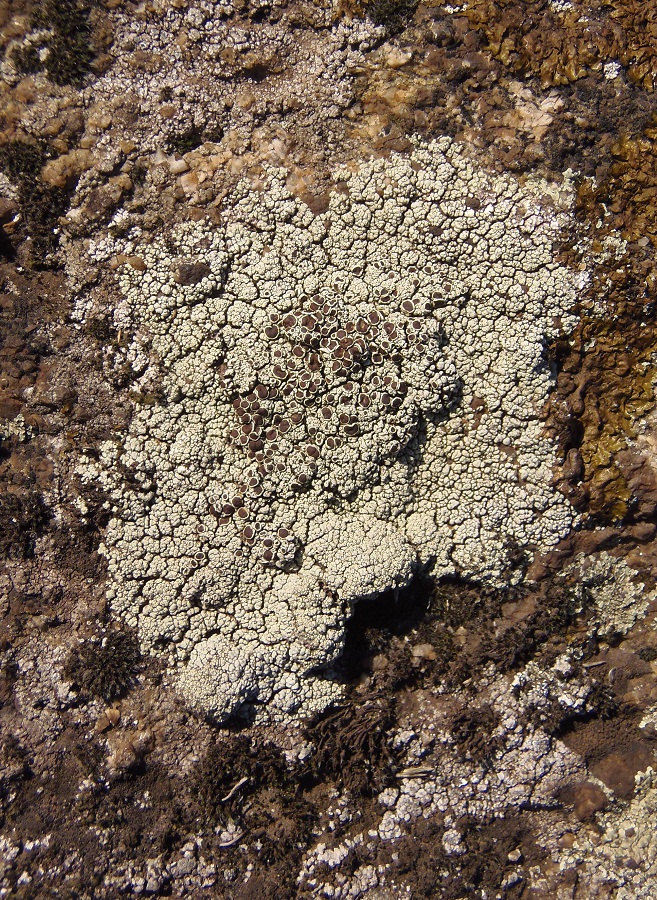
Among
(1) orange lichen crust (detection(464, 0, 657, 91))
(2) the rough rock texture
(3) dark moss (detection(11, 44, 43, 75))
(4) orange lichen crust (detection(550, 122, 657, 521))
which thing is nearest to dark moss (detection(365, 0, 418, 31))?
(2) the rough rock texture

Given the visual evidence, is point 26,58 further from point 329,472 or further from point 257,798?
point 257,798

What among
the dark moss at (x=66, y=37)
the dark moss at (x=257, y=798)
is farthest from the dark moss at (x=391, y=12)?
the dark moss at (x=257, y=798)

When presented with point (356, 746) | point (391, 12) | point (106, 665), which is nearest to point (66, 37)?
point (391, 12)

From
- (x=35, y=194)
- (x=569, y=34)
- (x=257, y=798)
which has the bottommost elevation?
(x=257, y=798)

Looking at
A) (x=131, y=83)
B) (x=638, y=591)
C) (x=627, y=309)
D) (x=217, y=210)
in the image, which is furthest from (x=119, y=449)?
(x=638, y=591)

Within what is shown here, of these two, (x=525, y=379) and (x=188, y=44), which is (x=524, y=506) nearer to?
(x=525, y=379)

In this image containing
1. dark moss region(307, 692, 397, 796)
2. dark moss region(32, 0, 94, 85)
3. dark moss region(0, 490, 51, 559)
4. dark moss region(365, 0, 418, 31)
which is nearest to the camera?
dark moss region(32, 0, 94, 85)

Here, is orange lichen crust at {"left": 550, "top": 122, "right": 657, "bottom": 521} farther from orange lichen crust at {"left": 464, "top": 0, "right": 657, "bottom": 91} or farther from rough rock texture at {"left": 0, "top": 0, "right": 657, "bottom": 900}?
orange lichen crust at {"left": 464, "top": 0, "right": 657, "bottom": 91}
